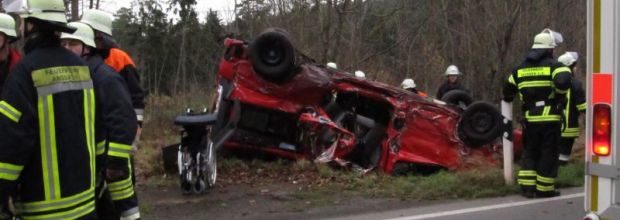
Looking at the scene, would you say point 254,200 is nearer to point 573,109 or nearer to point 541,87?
point 541,87

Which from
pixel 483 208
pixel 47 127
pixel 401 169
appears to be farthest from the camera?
pixel 401 169

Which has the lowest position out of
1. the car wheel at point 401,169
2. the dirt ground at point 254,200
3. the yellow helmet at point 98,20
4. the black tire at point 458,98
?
the dirt ground at point 254,200

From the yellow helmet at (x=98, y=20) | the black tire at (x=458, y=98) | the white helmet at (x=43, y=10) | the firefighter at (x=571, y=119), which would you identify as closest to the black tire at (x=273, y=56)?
the black tire at (x=458, y=98)

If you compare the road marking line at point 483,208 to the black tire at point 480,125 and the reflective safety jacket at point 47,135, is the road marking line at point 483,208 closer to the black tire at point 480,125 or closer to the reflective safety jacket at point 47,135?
the black tire at point 480,125

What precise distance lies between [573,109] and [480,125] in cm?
122

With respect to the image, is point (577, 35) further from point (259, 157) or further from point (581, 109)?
point (259, 157)

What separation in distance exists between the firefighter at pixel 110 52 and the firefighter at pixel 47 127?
82.6 inches

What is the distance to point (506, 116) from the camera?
26.0 ft

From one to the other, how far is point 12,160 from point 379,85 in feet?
21.2

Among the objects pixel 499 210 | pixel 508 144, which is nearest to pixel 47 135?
pixel 499 210

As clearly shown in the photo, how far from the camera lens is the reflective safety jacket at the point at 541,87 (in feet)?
24.1

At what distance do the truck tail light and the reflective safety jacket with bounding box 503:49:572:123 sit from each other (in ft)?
12.1

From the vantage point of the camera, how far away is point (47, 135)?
307 centimetres

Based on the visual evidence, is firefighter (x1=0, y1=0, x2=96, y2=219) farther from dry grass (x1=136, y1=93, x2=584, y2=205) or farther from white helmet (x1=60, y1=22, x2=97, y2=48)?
dry grass (x1=136, y1=93, x2=584, y2=205)
